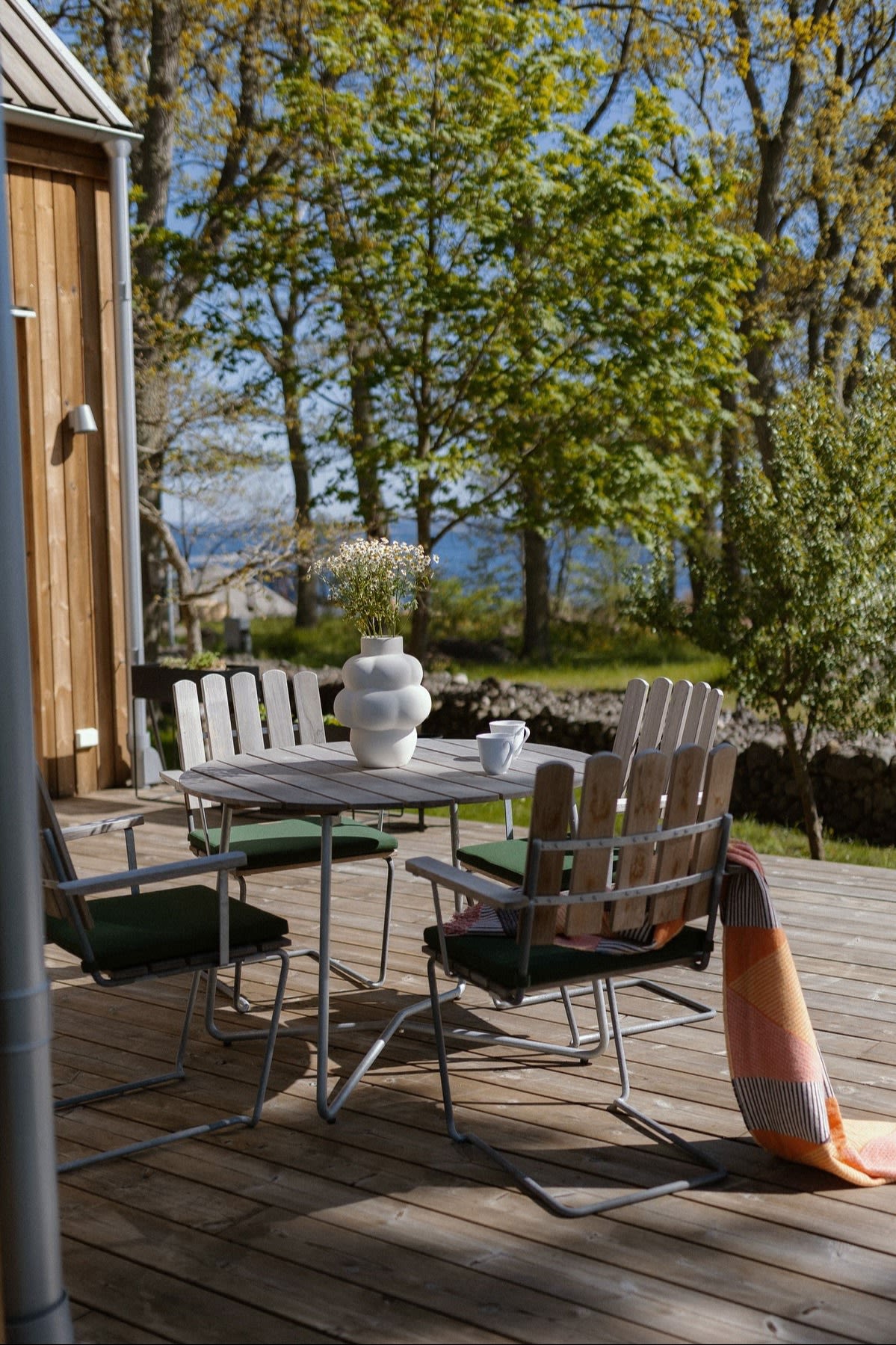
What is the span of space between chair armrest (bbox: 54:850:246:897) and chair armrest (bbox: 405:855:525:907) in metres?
0.38

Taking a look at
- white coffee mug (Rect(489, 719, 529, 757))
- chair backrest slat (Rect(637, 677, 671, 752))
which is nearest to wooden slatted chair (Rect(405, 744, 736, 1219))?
white coffee mug (Rect(489, 719, 529, 757))

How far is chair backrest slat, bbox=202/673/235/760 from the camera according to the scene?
3.96 meters

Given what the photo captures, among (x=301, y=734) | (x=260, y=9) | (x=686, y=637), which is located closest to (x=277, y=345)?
(x=260, y=9)

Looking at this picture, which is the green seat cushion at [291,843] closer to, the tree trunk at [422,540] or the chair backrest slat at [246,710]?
the chair backrest slat at [246,710]

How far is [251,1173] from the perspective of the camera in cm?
271

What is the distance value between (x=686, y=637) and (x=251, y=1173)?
5343 millimetres

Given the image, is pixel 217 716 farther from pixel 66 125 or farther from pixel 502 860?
pixel 66 125

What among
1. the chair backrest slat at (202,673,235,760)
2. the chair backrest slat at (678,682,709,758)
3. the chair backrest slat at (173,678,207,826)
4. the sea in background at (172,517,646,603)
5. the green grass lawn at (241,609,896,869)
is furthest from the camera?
the sea in background at (172,517,646,603)

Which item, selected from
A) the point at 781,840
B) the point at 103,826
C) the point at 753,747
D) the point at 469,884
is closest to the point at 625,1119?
the point at 469,884

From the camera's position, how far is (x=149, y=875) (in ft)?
8.65

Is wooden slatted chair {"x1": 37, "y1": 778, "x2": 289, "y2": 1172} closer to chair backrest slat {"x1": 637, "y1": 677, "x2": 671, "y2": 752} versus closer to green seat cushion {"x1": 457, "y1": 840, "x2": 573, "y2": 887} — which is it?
green seat cushion {"x1": 457, "y1": 840, "x2": 573, "y2": 887}

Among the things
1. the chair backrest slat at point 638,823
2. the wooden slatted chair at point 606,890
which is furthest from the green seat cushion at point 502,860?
the chair backrest slat at point 638,823

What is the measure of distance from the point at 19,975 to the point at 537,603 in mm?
13156

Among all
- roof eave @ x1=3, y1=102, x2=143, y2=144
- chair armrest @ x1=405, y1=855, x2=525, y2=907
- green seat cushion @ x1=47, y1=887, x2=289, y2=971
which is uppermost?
roof eave @ x1=3, y1=102, x2=143, y2=144
